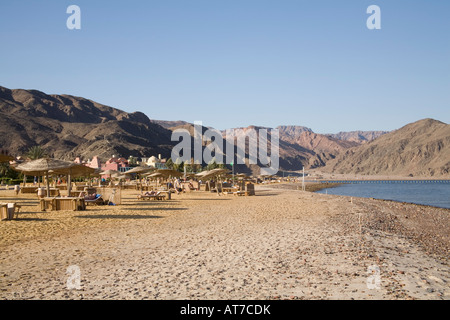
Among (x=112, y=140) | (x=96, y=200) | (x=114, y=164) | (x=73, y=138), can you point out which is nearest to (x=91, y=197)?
(x=96, y=200)

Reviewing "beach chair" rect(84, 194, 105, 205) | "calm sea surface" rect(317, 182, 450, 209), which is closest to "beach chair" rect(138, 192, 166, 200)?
"beach chair" rect(84, 194, 105, 205)

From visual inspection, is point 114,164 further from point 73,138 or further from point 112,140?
point 73,138

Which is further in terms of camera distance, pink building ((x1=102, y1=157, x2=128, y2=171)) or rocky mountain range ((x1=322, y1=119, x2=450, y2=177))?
rocky mountain range ((x1=322, y1=119, x2=450, y2=177))

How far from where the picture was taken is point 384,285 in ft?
17.3

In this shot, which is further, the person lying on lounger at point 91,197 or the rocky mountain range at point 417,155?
the rocky mountain range at point 417,155

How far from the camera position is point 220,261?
259 inches

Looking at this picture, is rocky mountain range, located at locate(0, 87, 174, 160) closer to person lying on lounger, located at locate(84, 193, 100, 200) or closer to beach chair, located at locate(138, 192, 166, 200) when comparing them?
beach chair, located at locate(138, 192, 166, 200)

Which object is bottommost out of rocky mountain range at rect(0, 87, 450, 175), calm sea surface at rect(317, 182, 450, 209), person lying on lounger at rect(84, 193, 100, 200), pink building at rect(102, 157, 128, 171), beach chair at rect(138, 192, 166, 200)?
calm sea surface at rect(317, 182, 450, 209)

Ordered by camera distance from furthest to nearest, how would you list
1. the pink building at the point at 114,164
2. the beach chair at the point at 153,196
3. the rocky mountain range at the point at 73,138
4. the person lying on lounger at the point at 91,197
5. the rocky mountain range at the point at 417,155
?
the rocky mountain range at the point at 417,155, the rocky mountain range at the point at 73,138, the pink building at the point at 114,164, the beach chair at the point at 153,196, the person lying on lounger at the point at 91,197

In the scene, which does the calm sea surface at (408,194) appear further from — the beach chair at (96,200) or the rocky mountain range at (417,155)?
the rocky mountain range at (417,155)

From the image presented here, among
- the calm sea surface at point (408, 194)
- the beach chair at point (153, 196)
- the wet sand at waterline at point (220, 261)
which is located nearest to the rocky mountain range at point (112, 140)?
the calm sea surface at point (408, 194)

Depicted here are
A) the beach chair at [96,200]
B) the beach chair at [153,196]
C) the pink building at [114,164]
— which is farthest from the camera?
the pink building at [114,164]

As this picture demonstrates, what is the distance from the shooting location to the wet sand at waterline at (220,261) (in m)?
5.00

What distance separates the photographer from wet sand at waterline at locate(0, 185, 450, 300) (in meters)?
5.00
